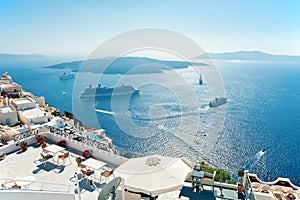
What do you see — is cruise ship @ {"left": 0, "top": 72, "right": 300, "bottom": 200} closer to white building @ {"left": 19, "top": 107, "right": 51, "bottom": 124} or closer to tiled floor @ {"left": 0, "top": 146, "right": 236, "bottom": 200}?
tiled floor @ {"left": 0, "top": 146, "right": 236, "bottom": 200}

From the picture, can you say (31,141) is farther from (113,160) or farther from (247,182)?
(247,182)

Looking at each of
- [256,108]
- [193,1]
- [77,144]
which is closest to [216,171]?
[77,144]

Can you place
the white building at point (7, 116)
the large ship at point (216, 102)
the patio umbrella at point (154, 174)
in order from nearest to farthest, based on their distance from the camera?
1. the patio umbrella at point (154, 174)
2. the white building at point (7, 116)
3. the large ship at point (216, 102)

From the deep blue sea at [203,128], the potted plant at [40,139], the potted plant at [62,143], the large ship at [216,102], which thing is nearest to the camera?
the potted plant at [62,143]

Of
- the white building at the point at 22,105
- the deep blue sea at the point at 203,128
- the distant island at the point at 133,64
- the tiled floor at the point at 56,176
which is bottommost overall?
the deep blue sea at the point at 203,128

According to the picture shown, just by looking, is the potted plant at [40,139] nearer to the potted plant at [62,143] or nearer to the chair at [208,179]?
the potted plant at [62,143]

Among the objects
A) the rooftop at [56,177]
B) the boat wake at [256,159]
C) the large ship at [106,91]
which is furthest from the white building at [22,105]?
the large ship at [106,91]

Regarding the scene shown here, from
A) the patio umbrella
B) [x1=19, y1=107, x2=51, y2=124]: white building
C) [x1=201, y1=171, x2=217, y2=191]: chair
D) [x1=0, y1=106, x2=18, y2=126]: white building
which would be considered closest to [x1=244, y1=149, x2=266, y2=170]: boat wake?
[x1=19, y1=107, x2=51, y2=124]: white building
